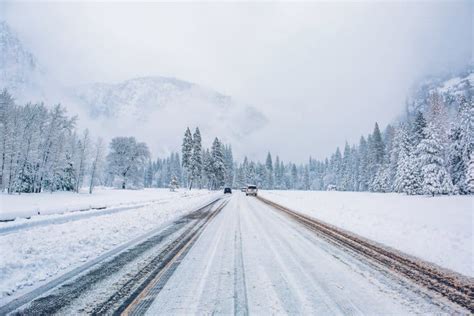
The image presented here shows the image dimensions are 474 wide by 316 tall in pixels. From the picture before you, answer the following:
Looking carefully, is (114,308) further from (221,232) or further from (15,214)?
(15,214)

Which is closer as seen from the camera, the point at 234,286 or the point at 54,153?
the point at 234,286

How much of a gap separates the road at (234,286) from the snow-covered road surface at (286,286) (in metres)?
0.02

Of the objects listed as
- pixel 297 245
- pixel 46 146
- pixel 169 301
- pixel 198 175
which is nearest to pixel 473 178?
pixel 297 245

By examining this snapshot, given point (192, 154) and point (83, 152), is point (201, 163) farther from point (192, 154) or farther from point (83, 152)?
point (83, 152)

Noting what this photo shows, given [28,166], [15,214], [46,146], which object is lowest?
[15,214]

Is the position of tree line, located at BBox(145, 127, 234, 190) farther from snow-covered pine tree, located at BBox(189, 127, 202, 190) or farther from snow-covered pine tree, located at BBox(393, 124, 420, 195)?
snow-covered pine tree, located at BBox(393, 124, 420, 195)

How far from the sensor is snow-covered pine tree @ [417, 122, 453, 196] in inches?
1328

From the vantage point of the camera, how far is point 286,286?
4.74 meters

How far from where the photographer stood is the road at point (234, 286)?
153 inches

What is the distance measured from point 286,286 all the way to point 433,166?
3843 cm

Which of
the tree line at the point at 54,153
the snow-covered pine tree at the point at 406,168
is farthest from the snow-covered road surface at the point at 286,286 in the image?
the tree line at the point at 54,153

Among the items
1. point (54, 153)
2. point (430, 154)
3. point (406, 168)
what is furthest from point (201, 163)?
point (430, 154)

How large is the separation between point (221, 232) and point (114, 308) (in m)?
6.96

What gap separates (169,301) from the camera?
4051 mm
